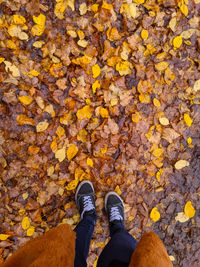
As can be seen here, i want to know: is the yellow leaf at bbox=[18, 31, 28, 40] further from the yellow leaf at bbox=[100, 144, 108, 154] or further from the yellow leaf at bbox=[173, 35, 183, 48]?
the yellow leaf at bbox=[173, 35, 183, 48]

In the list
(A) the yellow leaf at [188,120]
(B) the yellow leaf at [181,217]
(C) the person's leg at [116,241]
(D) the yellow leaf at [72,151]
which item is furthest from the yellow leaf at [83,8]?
(B) the yellow leaf at [181,217]

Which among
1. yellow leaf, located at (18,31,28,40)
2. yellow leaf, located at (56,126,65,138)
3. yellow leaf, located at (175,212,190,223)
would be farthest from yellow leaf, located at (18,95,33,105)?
yellow leaf, located at (175,212,190,223)

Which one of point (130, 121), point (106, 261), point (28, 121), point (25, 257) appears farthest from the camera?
point (130, 121)

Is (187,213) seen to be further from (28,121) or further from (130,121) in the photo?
(28,121)

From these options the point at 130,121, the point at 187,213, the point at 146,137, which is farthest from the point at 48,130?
the point at 187,213

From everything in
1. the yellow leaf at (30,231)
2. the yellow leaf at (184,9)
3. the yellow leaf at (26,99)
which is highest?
the yellow leaf at (184,9)

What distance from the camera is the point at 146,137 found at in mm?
1581

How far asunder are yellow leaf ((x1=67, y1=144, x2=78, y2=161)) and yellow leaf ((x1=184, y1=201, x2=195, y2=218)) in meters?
0.94

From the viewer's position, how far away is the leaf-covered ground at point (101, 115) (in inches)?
56.9

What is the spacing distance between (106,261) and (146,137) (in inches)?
33.0

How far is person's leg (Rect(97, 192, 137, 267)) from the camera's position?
113cm

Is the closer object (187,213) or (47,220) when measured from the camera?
(47,220)

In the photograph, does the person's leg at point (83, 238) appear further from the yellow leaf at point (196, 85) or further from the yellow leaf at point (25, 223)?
the yellow leaf at point (196, 85)

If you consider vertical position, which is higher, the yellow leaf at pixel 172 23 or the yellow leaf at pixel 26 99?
the yellow leaf at pixel 172 23
